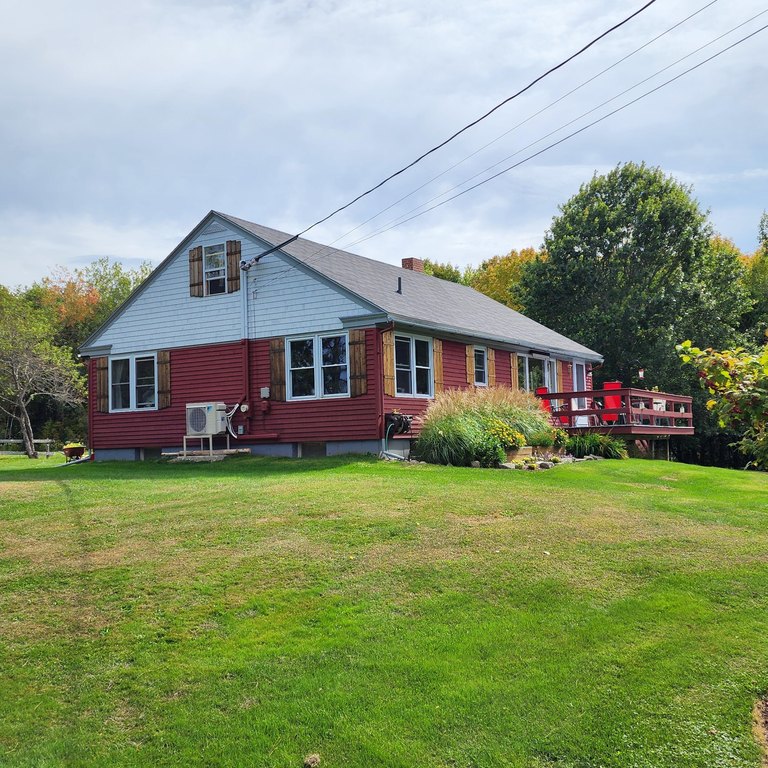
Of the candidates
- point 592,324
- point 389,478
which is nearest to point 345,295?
point 389,478

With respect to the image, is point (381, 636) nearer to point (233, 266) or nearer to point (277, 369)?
point (277, 369)

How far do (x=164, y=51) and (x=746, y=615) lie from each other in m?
10.3

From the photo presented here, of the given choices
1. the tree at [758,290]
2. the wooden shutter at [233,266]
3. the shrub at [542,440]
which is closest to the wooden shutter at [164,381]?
the wooden shutter at [233,266]

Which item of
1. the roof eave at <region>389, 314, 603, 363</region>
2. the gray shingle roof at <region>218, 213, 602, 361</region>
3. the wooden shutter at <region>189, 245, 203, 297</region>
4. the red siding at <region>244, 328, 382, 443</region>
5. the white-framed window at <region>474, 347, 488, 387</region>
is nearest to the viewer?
the red siding at <region>244, 328, 382, 443</region>

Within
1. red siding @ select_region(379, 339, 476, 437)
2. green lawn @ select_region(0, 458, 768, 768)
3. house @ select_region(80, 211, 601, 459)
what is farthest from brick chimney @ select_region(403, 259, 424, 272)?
green lawn @ select_region(0, 458, 768, 768)

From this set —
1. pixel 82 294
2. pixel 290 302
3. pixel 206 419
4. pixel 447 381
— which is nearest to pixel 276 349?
pixel 290 302

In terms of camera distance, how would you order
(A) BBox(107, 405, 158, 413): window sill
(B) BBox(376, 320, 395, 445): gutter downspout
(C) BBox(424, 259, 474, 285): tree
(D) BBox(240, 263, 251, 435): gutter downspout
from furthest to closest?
(C) BBox(424, 259, 474, 285): tree
(A) BBox(107, 405, 158, 413): window sill
(D) BBox(240, 263, 251, 435): gutter downspout
(B) BBox(376, 320, 395, 445): gutter downspout

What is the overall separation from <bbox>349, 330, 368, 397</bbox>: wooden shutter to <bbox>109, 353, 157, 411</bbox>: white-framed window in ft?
20.1

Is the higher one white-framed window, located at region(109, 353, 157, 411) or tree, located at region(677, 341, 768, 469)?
white-framed window, located at region(109, 353, 157, 411)

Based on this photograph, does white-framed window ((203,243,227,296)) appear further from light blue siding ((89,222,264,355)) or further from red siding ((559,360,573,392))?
red siding ((559,360,573,392))

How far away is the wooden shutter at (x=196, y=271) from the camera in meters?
19.4

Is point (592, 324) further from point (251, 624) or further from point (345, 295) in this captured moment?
point (251, 624)

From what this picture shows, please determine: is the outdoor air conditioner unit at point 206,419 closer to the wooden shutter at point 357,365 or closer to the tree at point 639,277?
the wooden shutter at point 357,365

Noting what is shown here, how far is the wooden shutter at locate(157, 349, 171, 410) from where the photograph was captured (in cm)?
1967
